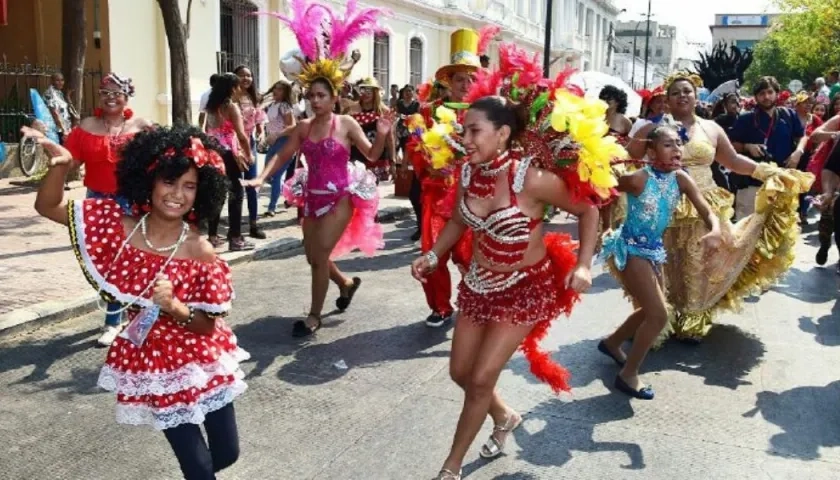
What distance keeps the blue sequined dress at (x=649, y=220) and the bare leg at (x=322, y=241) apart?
2.11m

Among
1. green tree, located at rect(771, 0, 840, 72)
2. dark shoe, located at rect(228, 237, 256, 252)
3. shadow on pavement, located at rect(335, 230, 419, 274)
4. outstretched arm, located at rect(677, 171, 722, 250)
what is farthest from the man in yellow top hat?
green tree, located at rect(771, 0, 840, 72)

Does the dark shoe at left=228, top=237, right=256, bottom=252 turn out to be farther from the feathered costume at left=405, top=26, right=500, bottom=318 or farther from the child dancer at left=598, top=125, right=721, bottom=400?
the child dancer at left=598, top=125, right=721, bottom=400

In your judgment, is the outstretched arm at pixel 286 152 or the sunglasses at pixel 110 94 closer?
the sunglasses at pixel 110 94

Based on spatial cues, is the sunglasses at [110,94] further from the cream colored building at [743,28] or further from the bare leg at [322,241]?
the cream colored building at [743,28]

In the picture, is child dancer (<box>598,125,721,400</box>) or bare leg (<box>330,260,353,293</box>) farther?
bare leg (<box>330,260,353,293</box>)

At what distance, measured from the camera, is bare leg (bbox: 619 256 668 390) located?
4.75m

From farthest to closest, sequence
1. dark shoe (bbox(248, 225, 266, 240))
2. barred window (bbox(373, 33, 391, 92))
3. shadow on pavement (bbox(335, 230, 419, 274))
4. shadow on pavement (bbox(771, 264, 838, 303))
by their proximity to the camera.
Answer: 1. barred window (bbox(373, 33, 391, 92))
2. dark shoe (bbox(248, 225, 266, 240))
3. shadow on pavement (bbox(335, 230, 419, 274))
4. shadow on pavement (bbox(771, 264, 838, 303))

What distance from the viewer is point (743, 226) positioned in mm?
6066

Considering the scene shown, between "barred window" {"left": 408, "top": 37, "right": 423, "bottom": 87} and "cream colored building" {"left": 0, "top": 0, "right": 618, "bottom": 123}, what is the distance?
0.12ft

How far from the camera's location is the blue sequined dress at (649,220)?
4.85 metres

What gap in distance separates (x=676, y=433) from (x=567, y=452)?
704 millimetres

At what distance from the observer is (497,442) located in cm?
402

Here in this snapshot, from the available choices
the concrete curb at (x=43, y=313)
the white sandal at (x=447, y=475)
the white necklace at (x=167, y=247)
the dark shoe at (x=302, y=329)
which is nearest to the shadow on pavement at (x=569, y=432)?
the white sandal at (x=447, y=475)

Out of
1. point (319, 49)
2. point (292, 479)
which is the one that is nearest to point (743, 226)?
point (319, 49)
